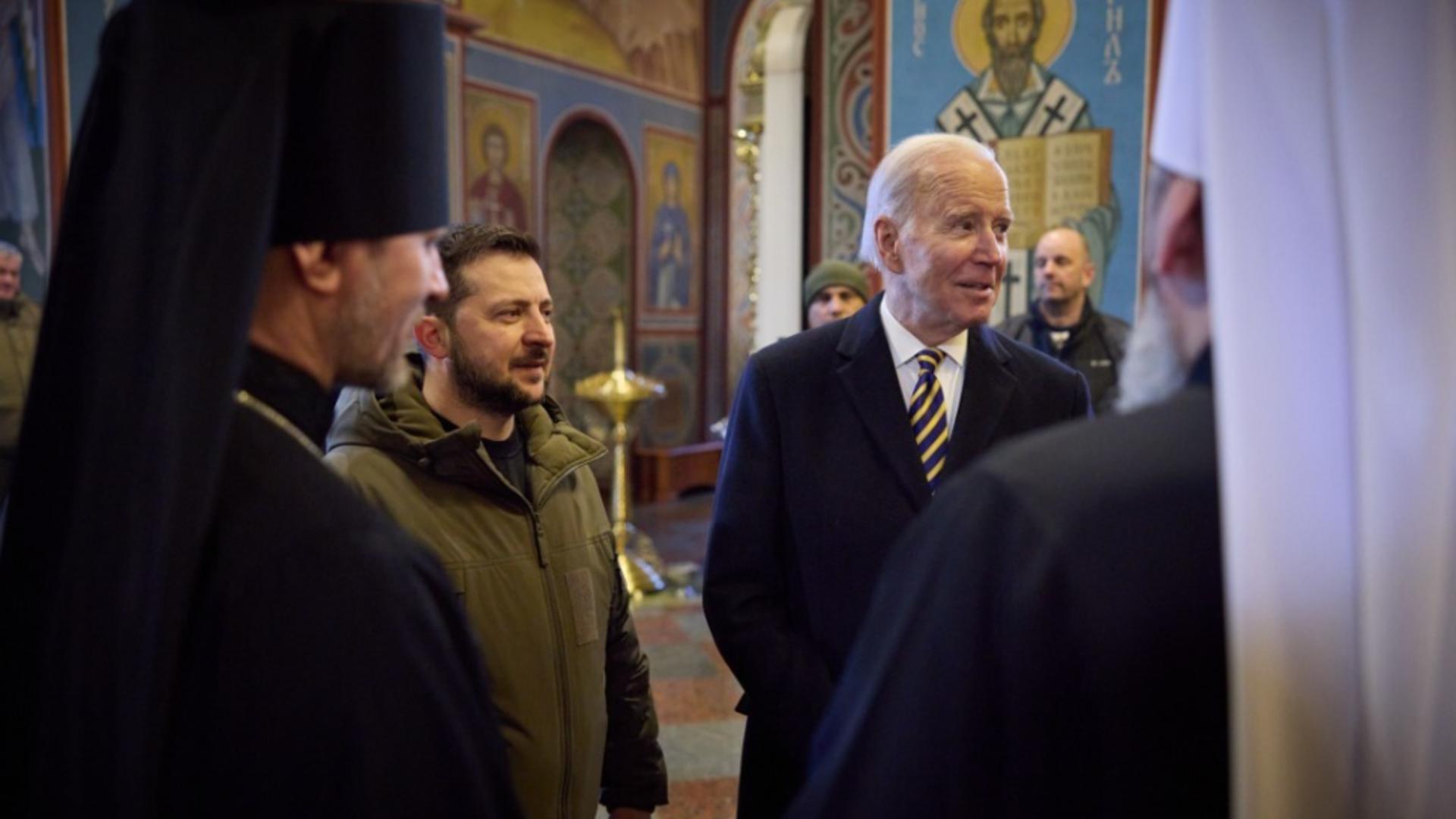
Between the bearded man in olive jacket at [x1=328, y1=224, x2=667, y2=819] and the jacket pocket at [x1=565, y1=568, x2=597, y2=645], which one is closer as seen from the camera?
the bearded man in olive jacket at [x1=328, y1=224, x2=667, y2=819]

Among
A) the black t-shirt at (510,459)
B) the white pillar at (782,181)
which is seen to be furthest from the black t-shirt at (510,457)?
the white pillar at (782,181)

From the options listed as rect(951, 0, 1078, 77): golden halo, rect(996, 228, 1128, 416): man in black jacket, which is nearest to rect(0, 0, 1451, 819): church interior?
rect(951, 0, 1078, 77): golden halo

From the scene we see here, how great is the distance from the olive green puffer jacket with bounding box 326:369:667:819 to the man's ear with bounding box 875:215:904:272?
2.45 ft

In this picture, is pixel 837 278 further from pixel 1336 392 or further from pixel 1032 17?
pixel 1336 392

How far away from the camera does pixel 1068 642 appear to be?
0.90 metres

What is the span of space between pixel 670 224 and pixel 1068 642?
1273cm

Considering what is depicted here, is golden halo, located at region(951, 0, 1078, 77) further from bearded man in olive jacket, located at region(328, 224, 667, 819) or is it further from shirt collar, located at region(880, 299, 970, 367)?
bearded man in olive jacket, located at region(328, 224, 667, 819)

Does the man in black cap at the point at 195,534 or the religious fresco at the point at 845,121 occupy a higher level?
the religious fresco at the point at 845,121

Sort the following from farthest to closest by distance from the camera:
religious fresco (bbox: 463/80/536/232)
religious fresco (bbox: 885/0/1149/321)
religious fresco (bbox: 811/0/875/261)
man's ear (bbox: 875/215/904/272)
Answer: religious fresco (bbox: 463/80/536/232) → religious fresco (bbox: 811/0/875/261) → religious fresco (bbox: 885/0/1149/321) → man's ear (bbox: 875/215/904/272)

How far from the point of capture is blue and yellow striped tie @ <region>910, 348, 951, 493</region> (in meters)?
2.07

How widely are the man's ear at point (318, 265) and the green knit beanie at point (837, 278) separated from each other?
409 centimetres

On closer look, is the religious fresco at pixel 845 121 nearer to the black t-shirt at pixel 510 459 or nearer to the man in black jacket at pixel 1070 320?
the man in black jacket at pixel 1070 320

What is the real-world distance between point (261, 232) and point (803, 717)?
4.39 ft

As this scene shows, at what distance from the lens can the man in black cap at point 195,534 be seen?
948 mm
